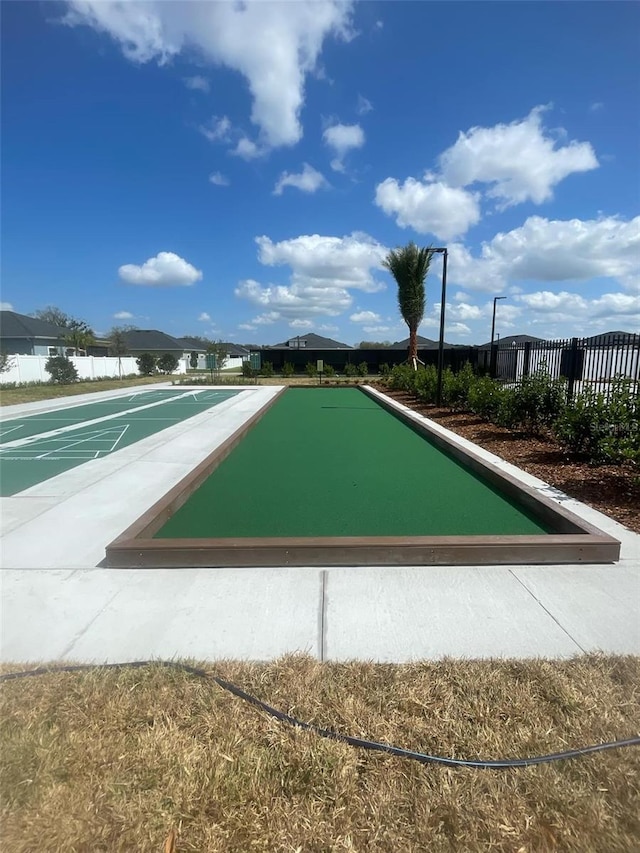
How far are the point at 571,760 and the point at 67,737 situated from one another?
84.9 inches

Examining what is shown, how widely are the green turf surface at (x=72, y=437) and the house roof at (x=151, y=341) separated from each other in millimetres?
44565

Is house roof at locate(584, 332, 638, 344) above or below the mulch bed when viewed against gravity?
above

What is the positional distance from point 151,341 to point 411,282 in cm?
4357

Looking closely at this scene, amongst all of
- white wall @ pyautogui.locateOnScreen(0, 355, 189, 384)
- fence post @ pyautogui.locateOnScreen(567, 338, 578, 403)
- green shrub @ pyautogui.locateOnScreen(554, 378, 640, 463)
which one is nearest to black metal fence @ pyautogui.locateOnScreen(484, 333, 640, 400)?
fence post @ pyautogui.locateOnScreen(567, 338, 578, 403)

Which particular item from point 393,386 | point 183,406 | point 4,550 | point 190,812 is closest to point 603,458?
point 190,812

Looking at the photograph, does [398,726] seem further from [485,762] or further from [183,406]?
[183,406]

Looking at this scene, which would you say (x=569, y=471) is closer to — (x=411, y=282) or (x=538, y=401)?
(x=538, y=401)

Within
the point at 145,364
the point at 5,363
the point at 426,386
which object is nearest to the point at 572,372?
the point at 426,386

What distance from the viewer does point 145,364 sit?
37.2m

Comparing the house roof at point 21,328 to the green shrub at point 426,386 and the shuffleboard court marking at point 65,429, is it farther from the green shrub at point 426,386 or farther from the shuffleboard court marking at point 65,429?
the green shrub at point 426,386

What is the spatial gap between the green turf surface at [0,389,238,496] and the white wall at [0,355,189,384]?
33.8 feet

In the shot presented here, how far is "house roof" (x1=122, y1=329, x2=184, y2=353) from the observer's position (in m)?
58.6

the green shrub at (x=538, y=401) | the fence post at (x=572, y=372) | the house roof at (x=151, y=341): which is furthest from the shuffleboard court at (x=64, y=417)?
the house roof at (x=151, y=341)

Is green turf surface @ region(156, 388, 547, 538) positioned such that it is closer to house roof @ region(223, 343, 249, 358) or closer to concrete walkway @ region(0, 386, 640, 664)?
concrete walkway @ region(0, 386, 640, 664)
